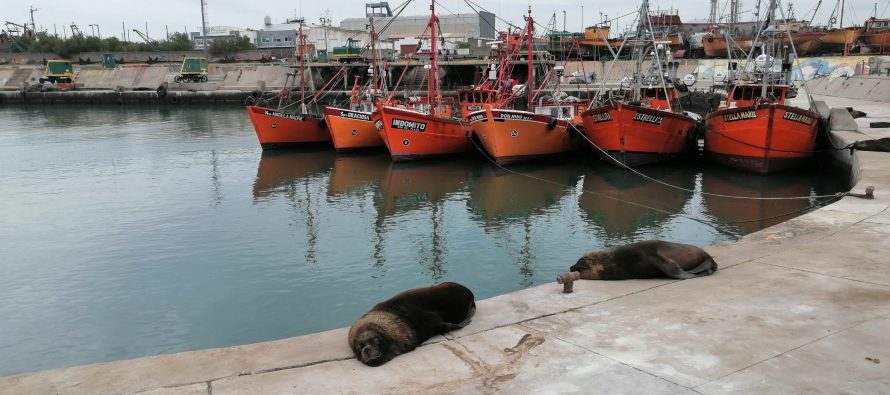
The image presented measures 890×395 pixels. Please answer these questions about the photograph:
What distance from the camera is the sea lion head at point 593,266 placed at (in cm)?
655

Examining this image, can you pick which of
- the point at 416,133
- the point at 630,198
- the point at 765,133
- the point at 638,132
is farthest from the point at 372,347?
the point at 416,133

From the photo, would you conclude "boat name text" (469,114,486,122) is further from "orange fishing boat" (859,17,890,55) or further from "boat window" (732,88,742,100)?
"orange fishing boat" (859,17,890,55)

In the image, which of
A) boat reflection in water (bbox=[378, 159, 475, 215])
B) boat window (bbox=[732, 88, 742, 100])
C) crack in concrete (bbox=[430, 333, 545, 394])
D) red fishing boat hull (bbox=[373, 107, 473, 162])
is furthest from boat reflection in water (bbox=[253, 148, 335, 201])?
boat window (bbox=[732, 88, 742, 100])

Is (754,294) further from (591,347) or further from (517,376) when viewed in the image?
(517,376)

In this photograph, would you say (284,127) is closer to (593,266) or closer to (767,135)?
(767,135)

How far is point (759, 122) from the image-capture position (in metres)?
16.5

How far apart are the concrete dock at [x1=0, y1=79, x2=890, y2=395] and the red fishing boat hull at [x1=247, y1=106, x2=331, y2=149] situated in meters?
21.2

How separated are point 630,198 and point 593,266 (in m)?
9.39

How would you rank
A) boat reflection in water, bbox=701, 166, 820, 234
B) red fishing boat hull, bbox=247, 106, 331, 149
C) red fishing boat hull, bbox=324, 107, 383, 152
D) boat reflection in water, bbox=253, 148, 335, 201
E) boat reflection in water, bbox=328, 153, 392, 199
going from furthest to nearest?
1. red fishing boat hull, bbox=247, 106, 331, 149
2. red fishing boat hull, bbox=324, 107, 383, 152
3. boat reflection in water, bbox=253, 148, 335, 201
4. boat reflection in water, bbox=328, 153, 392, 199
5. boat reflection in water, bbox=701, 166, 820, 234

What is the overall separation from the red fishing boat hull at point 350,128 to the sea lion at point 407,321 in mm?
18957

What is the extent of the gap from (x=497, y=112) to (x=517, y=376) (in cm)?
1529

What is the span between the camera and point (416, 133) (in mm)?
21094

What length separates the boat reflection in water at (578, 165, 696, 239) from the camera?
12.9 metres

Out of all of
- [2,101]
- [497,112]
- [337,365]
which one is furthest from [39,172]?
[2,101]
